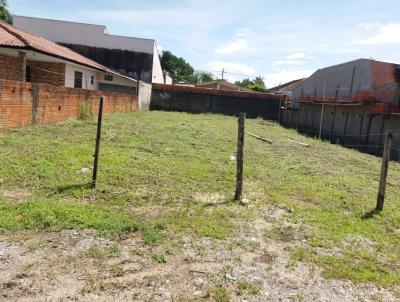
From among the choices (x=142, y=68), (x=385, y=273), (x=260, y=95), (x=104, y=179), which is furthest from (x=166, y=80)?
(x=385, y=273)

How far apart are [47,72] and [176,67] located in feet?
177

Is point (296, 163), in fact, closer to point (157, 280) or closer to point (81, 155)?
point (81, 155)

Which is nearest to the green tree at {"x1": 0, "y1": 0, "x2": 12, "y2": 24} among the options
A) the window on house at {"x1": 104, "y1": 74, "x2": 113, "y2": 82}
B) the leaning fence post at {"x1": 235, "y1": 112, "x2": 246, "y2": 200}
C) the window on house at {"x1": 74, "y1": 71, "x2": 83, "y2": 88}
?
the window on house at {"x1": 104, "y1": 74, "x2": 113, "y2": 82}

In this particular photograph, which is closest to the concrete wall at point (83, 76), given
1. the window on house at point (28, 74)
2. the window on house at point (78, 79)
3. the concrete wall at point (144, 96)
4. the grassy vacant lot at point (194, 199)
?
the window on house at point (78, 79)

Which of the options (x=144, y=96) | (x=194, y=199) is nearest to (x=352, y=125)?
(x=144, y=96)

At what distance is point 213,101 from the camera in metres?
30.1

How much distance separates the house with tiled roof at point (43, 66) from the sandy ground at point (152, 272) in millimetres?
12371

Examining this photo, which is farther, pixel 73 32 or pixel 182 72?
pixel 182 72

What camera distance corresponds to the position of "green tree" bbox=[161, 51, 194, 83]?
6869 cm

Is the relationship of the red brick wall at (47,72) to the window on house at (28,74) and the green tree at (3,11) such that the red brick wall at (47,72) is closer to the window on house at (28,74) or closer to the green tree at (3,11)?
the window on house at (28,74)

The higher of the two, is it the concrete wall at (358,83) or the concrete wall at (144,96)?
the concrete wall at (358,83)

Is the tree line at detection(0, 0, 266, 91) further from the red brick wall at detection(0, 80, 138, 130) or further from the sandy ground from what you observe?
the sandy ground

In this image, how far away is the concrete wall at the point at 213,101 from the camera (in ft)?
98.5

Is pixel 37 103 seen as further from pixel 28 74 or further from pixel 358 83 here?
pixel 358 83
